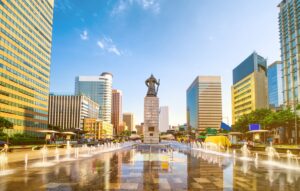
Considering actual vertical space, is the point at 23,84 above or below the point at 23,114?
above

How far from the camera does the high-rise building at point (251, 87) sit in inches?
5945

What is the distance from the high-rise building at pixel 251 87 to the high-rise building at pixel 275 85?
7292 millimetres

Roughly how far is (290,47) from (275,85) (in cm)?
3382

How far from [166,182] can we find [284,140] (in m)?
97.6

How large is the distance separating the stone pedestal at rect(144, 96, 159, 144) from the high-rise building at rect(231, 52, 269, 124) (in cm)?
7892

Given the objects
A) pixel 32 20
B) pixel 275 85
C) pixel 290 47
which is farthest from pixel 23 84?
pixel 275 85

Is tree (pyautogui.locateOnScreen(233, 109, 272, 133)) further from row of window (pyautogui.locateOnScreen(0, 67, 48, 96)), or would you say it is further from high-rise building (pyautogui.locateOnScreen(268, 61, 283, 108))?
row of window (pyautogui.locateOnScreen(0, 67, 48, 96))

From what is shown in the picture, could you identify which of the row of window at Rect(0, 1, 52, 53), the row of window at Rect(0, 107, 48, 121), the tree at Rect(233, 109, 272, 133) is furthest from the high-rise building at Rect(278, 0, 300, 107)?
the row of window at Rect(0, 1, 52, 53)

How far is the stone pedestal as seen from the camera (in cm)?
8438

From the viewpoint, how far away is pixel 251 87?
153 metres

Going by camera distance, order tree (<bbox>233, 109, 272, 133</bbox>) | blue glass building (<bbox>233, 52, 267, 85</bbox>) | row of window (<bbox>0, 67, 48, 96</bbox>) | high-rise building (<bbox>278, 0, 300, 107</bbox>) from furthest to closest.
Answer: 1. blue glass building (<bbox>233, 52, 267, 85</bbox>)
2. high-rise building (<bbox>278, 0, 300, 107</bbox>)
3. row of window (<bbox>0, 67, 48, 96</bbox>)
4. tree (<bbox>233, 109, 272, 133</bbox>)

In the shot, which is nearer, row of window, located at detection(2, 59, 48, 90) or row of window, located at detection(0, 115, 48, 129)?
row of window, located at detection(2, 59, 48, 90)

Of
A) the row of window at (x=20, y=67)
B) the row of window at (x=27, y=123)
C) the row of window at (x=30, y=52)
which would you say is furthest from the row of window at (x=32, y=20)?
the row of window at (x=27, y=123)

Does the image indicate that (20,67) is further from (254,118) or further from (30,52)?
(254,118)
